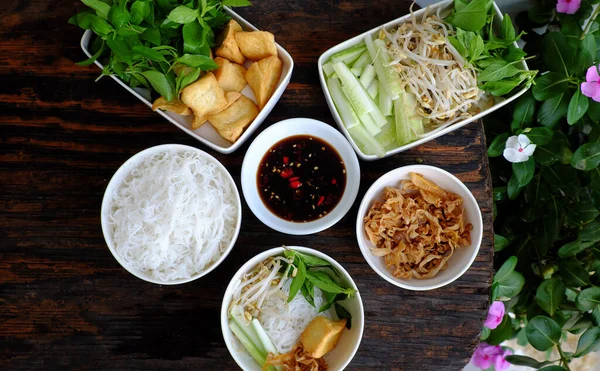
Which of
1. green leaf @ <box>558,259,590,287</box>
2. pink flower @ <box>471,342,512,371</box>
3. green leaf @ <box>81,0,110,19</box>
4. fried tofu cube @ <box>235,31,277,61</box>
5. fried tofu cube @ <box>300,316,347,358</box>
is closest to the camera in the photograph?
green leaf @ <box>81,0,110,19</box>

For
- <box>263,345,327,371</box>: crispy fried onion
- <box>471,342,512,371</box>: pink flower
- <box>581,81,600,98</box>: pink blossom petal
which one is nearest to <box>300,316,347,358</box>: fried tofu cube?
<box>263,345,327,371</box>: crispy fried onion

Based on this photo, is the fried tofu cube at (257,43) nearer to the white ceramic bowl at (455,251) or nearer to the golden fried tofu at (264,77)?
the golden fried tofu at (264,77)

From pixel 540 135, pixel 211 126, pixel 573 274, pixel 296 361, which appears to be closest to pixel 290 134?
pixel 211 126

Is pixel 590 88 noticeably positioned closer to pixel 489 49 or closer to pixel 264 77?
pixel 489 49

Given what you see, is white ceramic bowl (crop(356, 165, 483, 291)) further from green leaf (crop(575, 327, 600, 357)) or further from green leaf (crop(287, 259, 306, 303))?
green leaf (crop(575, 327, 600, 357))

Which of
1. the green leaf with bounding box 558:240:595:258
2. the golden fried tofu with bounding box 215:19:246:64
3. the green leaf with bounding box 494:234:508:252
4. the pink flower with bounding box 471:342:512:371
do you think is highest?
Result: the golden fried tofu with bounding box 215:19:246:64

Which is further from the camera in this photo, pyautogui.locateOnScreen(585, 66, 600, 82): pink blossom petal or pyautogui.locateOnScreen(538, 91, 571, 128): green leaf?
pyautogui.locateOnScreen(538, 91, 571, 128): green leaf
